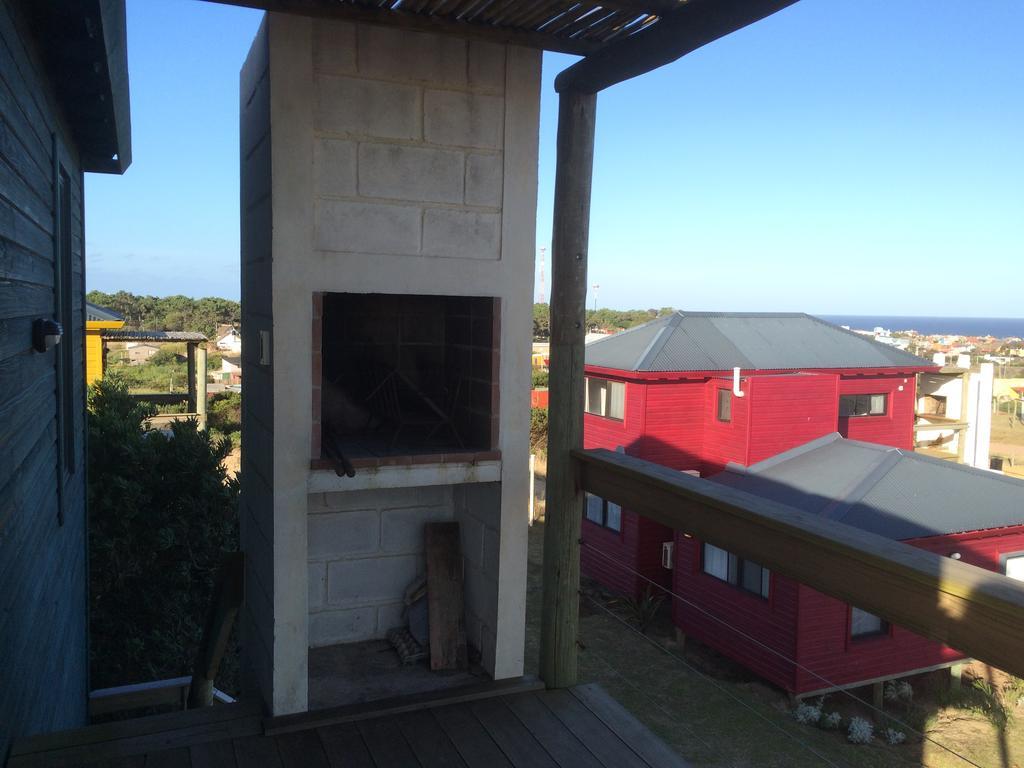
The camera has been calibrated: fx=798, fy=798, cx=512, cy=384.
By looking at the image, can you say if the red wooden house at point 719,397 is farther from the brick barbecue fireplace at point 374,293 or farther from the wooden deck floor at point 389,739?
the wooden deck floor at point 389,739

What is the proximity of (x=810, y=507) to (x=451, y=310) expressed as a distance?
7452 mm

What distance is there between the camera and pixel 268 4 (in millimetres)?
2576

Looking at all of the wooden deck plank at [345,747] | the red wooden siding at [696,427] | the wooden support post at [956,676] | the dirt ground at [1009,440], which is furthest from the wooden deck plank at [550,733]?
the dirt ground at [1009,440]

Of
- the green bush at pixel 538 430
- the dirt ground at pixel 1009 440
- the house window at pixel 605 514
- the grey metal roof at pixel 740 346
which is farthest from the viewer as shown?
the dirt ground at pixel 1009 440

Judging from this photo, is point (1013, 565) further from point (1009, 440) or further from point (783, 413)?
point (1009, 440)

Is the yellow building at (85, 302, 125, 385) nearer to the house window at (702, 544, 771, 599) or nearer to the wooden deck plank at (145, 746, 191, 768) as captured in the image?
the house window at (702, 544, 771, 599)

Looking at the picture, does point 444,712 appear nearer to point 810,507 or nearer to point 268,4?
point 268,4

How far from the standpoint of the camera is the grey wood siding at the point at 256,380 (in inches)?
117

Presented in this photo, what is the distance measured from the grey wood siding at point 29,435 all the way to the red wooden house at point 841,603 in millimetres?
6951

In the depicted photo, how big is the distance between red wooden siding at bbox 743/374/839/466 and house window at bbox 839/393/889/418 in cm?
228

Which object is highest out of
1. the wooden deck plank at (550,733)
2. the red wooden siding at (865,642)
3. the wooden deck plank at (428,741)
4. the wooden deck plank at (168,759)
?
the wooden deck plank at (550,733)

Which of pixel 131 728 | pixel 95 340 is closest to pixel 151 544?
pixel 131 728

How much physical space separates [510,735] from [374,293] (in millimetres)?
1771

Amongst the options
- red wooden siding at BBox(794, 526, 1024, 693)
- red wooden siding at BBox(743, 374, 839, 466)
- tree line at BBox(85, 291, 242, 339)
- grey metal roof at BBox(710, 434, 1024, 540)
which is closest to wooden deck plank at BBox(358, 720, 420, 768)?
grey metal roof at BBox(710, 434, 1024, 540)
